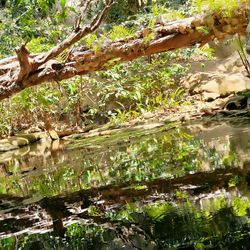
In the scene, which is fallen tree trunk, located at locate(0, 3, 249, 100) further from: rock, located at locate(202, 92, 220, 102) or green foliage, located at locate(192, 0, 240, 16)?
rock, located at locate(202, 92, 220, 102)

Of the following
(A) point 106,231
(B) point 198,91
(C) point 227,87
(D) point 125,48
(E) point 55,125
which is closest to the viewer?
(A) point 106,231

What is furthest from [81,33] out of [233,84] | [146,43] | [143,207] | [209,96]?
[209,96]

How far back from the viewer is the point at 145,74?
11422 millimetres

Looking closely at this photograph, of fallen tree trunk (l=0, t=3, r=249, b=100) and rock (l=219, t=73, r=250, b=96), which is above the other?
fallen tree trunk (l=0, t=3, r=249, b=100)

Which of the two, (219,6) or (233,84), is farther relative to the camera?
(233,84)

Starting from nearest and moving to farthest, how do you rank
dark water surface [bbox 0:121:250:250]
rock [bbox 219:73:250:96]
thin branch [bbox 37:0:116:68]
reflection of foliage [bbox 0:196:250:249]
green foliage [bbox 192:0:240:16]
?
reflection of foliage [bbox 0:196:250:249]
dark water surface [bbox 0:121:250:250]
thin branch [bbox 37:0:116:68]
green foliage [bbox 192:0:240:16]
rock [bbox 219:73:250:96]

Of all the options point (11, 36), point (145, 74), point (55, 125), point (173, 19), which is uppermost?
point (11, 36)

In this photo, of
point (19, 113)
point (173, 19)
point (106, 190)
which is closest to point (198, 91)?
point (19, 113)

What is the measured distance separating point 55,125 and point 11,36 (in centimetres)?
309

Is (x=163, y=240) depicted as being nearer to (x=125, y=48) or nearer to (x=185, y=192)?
(x=185, y=192)

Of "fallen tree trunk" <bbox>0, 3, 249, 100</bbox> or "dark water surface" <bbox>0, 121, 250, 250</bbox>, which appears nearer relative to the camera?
"dark water surface" <bbox>0, 121, 250, 250</bbox>

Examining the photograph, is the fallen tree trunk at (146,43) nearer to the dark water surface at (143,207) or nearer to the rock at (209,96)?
the dark water surface at (143,207)

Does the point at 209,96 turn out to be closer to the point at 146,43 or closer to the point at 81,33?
the point at 146,43

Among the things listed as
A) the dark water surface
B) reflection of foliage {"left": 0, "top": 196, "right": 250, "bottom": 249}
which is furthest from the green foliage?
reflection of foliage {"left": 0, "top": 196, "right": 250, "bottom": 249}
